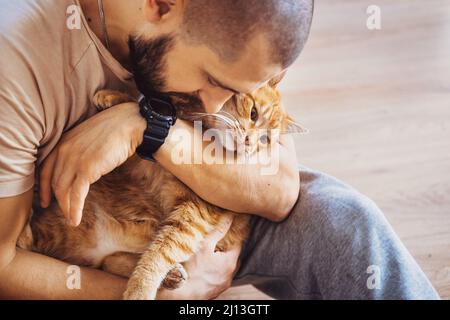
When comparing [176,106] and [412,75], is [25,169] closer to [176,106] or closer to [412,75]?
[176,106]

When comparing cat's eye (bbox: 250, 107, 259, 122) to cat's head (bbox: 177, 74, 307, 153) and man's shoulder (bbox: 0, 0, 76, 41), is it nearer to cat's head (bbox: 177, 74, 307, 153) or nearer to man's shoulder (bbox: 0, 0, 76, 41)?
cat's head (bbox: 177, 74, 307, 153)

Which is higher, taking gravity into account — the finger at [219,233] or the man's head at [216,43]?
the man's head at [216,43]

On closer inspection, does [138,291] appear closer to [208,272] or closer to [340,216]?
[208,272]

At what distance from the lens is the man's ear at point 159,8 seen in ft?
3.67

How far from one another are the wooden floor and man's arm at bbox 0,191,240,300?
43 cm

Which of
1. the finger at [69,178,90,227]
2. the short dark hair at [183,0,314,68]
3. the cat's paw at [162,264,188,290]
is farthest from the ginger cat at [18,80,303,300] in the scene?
the short dark hair at [183,0,314,68]

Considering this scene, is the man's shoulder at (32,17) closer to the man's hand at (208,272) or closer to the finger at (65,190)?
the finger at (65,190)

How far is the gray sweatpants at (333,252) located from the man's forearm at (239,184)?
76mm

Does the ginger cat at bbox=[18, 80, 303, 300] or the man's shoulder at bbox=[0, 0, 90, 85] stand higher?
the man's shoulder at bbox=[0, 0, 90, 85]

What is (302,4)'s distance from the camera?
41.8 inches

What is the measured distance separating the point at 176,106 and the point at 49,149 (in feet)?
1.06

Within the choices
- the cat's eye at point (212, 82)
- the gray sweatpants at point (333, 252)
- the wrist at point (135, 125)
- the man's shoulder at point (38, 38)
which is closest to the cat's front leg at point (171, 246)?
the gray sweatpants at point (333, 252)

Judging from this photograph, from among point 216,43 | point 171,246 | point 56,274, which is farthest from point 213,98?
point 56,274

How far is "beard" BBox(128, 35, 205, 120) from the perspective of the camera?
1182mm
